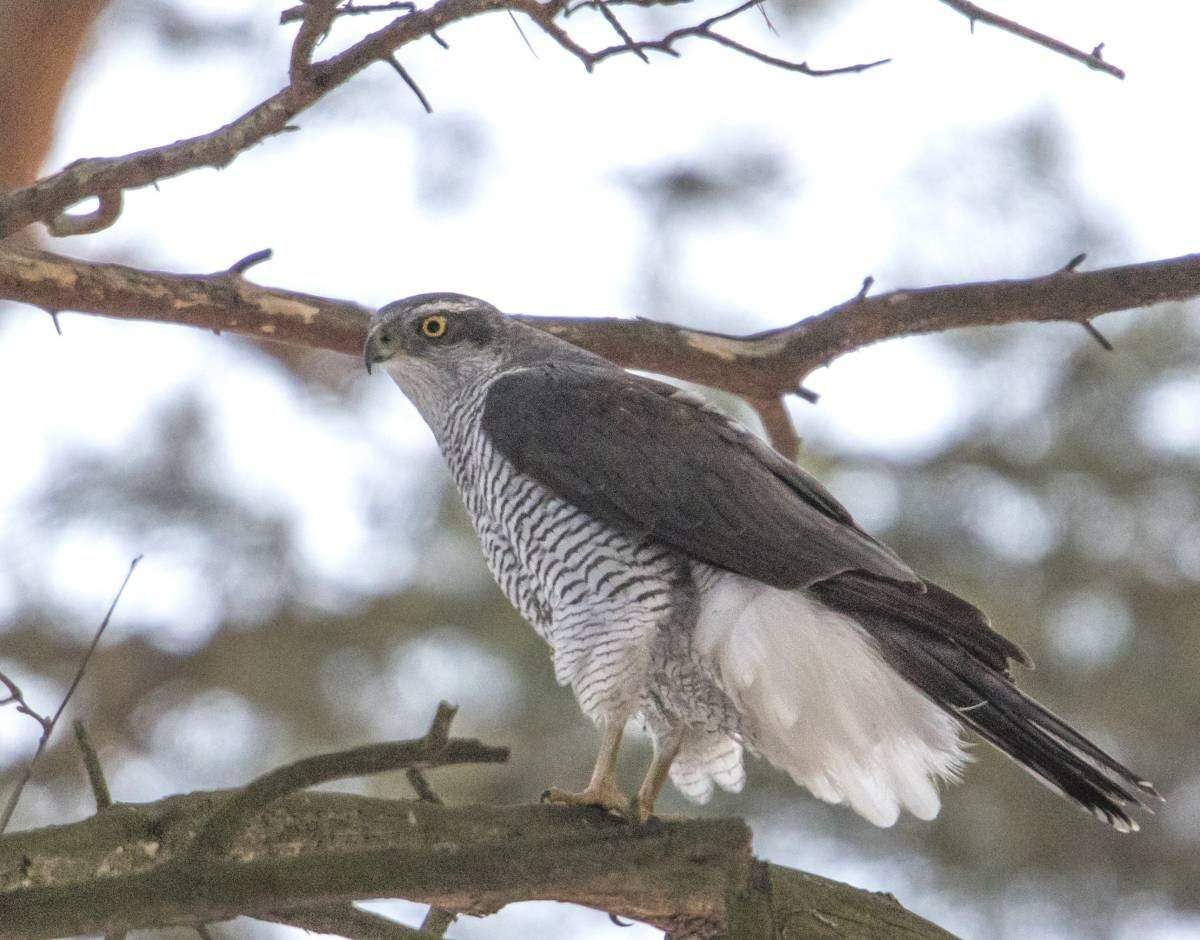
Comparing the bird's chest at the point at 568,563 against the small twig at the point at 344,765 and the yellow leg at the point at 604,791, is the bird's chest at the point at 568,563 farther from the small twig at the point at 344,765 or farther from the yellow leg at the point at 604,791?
the small twig at the point at 344,765

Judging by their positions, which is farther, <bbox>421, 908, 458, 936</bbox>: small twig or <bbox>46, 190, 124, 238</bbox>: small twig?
<bbox>46, 190, 124, 238</bbox>: small twig

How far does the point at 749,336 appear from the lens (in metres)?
5.25

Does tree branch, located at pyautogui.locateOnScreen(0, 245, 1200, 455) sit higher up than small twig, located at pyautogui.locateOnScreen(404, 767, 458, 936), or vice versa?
tree branch, located at pyautogui.locateOnScreen(0, 245, 1200, 455)

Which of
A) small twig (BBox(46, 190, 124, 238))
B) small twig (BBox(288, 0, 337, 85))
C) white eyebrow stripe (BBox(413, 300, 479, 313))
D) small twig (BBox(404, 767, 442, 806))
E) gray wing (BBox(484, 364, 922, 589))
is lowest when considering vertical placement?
small twig (BBox(404, 767, 442, 806))

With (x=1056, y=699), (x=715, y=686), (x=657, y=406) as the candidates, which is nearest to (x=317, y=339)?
(x=657, y=406)

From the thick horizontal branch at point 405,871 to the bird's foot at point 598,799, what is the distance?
0.07 m

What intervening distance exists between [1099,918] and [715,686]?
4.60 m

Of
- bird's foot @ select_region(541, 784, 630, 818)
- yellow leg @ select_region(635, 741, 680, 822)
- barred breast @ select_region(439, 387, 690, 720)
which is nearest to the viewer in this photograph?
bird's foot @ select_region(541, 784, 630, 818)

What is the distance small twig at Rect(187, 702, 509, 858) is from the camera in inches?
95.1

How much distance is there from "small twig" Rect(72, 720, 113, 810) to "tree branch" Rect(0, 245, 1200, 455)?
2067 mm

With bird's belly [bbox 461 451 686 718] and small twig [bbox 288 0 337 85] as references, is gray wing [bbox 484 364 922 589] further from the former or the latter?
small twig [bbox 288 0 337 85]

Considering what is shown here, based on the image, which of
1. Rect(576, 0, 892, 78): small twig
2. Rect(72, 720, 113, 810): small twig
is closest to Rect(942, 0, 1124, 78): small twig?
Rect(576, 0, 892, 78): small twig

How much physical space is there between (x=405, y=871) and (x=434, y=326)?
9.02 feet

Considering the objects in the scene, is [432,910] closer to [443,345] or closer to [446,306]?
[443,345]
